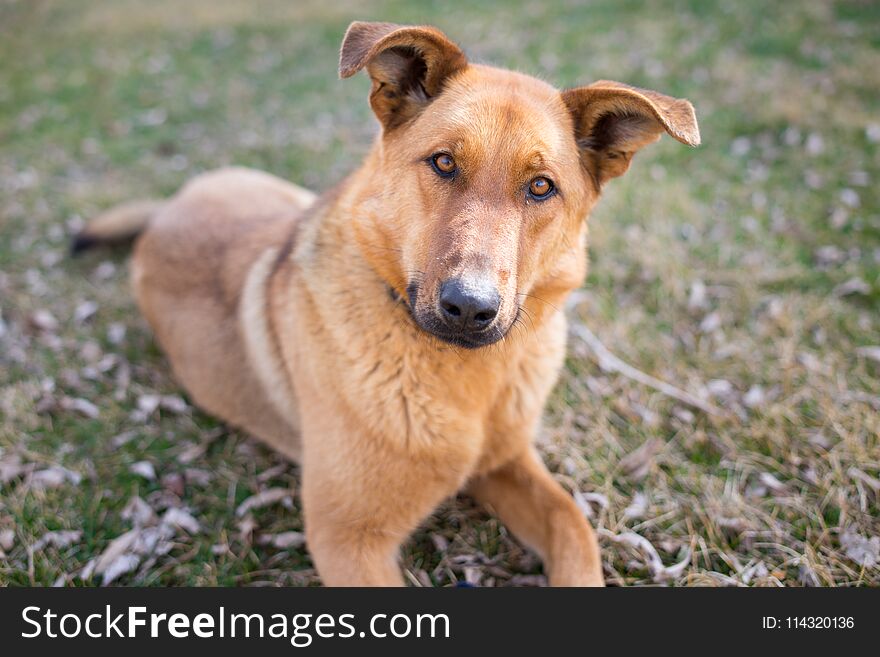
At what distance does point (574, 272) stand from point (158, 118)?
7636 mm

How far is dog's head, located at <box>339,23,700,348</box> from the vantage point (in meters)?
Result: 2.48

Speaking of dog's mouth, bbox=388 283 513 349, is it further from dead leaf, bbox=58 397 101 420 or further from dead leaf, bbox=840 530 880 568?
dead leaf, bbox=58 397 101 420

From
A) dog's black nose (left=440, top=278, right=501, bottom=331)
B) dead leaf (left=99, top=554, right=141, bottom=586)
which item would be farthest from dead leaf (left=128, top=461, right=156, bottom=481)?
dog's black nose (left=440, top=278, right=501, bottom=331)

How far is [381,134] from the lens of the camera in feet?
9.72

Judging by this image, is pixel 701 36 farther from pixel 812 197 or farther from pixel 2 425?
pixel 2 425

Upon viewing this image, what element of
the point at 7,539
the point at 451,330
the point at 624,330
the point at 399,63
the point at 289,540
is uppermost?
the point at 399,63

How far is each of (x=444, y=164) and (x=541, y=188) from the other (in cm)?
44

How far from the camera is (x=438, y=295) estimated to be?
2426 mm

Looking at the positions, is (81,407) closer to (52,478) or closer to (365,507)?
(52,478)

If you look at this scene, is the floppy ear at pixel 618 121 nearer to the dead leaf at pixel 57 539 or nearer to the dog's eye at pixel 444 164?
the dog's eye at pixel 444 164

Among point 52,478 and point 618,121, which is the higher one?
point 618,121

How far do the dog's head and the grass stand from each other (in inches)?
57.5

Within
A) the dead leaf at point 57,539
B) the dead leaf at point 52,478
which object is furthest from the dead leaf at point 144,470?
the dead leaf at point 57,539

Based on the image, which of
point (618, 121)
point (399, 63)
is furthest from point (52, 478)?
point (618, 121)
